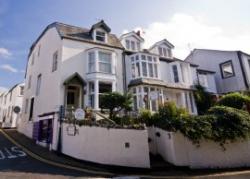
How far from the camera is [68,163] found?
11.2 meters

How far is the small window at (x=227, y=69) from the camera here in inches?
1039

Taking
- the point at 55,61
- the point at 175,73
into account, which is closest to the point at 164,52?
the point at 175,73

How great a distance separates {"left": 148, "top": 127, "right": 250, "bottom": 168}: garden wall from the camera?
11945mm

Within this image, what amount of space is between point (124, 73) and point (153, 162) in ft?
33.3

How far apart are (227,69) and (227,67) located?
280mm

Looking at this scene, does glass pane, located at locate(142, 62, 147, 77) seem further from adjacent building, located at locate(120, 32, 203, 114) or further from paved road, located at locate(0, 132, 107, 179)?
paved road, located at locate(0, 132, 107, 179)

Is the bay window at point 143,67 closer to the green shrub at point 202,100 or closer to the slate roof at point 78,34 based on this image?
the slate roof at point 78,34

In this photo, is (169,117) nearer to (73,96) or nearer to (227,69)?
A: (73,96)

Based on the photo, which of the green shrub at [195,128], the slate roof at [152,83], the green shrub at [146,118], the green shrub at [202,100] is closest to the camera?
the green shrub at [195,128]

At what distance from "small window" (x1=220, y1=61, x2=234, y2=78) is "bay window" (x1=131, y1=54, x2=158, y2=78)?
12.1 meters

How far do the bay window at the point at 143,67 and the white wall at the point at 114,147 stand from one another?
9.69m

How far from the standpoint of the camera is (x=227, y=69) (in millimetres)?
27125

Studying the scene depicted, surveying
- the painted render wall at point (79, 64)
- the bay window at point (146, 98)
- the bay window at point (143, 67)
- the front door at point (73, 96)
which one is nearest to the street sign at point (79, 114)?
the painted render wall at point (79, 64)

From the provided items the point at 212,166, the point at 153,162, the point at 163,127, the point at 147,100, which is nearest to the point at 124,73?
the point at 147,100
